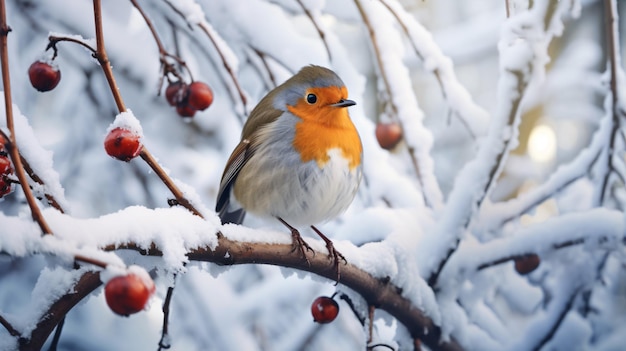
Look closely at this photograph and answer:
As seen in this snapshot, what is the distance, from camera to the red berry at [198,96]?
3.29ft

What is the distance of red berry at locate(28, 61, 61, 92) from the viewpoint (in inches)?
31.0

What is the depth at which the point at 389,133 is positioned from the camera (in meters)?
1.27

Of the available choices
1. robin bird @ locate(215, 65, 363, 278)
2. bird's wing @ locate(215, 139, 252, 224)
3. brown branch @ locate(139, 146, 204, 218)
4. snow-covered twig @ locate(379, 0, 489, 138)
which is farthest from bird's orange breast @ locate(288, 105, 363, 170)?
brown branch @ locate(139, 146, 204, 218)

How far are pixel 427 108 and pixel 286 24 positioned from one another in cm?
108

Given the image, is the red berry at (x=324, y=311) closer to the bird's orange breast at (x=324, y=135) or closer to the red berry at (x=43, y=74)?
the bird's orange breast at (x=324, y=135)

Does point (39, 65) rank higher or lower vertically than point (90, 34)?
lower

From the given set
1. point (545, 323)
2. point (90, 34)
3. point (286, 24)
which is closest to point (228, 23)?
point (286, 24)

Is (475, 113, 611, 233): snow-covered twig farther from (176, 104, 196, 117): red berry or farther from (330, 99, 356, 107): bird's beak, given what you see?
(176, 104, 196, 117): red berry

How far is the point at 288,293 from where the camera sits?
4.70ft

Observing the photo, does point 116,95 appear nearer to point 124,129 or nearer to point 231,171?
point 124,129

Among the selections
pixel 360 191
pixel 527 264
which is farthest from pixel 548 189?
pixel 360 191

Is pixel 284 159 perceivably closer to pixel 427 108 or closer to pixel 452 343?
pixel 452 343

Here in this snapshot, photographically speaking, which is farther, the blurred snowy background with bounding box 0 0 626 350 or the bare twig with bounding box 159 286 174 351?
the blurred snowy background with bounding box 0 0 626 350

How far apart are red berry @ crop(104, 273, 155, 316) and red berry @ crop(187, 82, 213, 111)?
0.53 metres
